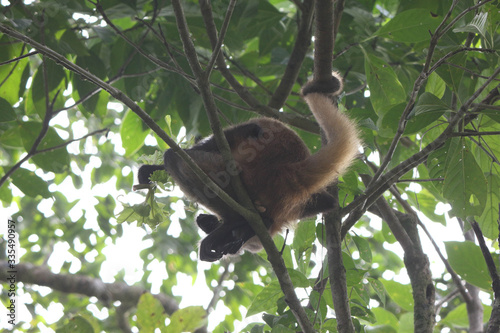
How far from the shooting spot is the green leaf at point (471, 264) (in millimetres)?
3275

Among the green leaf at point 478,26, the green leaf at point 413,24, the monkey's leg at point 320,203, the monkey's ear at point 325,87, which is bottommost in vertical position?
the monkey's leg at point 320,203

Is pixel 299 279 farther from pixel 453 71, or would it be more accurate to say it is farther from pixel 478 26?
pixel 478 26

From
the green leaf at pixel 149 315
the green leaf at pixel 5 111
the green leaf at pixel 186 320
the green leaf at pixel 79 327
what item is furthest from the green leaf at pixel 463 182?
the green leaf at pixel 5 111

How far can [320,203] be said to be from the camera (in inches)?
133

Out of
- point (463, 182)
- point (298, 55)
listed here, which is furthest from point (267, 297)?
point (298, 55)

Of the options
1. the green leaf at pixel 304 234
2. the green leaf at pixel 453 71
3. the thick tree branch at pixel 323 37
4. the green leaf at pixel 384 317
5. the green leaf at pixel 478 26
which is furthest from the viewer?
the green leaf at pixel 384 317

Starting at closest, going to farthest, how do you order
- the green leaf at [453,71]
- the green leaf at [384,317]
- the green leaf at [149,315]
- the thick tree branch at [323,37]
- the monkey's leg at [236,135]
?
the green leaf at [149,315] → the green leaf at [453,71] → the thick tree branch at [323,37] → the monkey's leg at [236,135] → the green leaf at [384,317]

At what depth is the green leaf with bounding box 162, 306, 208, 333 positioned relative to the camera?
2363 mm

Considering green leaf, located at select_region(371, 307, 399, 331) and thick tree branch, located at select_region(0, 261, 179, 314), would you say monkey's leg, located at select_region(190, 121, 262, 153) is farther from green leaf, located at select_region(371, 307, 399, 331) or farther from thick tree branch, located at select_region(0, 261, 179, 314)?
thick tree branch, located at select_region(0, 261, 179, 314)

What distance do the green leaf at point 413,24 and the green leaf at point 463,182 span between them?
2.68ft

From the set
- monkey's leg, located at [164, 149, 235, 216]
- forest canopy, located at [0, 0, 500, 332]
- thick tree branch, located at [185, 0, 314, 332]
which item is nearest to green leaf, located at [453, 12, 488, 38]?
forest canopy, located at [0, 0, 500, 332]

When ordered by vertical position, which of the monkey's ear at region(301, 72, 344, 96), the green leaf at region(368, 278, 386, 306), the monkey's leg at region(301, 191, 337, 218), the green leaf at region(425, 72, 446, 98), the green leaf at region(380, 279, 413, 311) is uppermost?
the monkey's ear at region(301, 72, 344, 96)

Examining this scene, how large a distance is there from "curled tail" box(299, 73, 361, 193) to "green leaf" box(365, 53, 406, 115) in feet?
1.41

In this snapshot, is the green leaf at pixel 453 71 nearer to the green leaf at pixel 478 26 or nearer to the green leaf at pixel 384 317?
the green leaf at pixel 478 26
